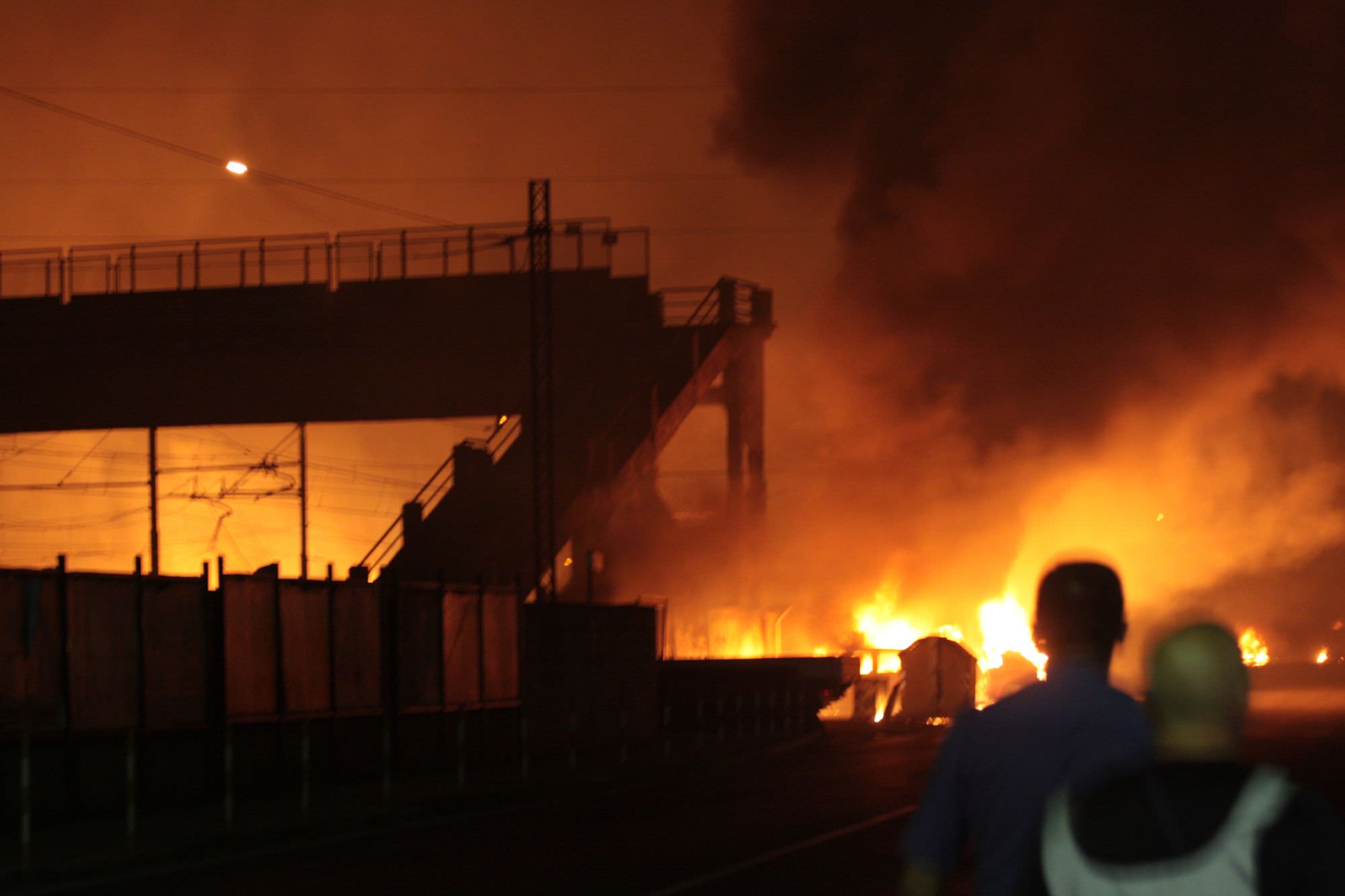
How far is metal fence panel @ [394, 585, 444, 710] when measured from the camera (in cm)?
2456

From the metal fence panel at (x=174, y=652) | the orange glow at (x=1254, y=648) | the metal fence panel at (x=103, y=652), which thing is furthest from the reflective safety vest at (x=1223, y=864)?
the orange glow at (x=1254, y=648)

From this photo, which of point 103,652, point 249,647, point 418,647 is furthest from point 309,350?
point 103,652

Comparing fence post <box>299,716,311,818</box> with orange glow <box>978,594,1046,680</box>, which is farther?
orange glow <box>978,594,1046,680</box>

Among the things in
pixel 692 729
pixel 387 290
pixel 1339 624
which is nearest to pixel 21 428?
pixel 387 290

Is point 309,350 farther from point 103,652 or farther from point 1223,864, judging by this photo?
point 1223,864

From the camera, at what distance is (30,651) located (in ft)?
58.4

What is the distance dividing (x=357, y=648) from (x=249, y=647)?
2.54 metres

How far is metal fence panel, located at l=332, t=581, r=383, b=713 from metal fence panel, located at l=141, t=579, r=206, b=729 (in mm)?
2842

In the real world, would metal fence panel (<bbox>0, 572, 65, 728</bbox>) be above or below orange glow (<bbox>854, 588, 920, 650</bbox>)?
above

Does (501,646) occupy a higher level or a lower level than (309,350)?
lower

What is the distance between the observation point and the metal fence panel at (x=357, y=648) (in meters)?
23.3

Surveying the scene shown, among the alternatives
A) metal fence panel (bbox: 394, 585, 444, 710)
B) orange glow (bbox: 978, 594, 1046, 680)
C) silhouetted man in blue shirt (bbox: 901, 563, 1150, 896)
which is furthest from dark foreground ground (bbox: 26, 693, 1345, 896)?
orange glow (bbox: 978, 594, 1046, 680)

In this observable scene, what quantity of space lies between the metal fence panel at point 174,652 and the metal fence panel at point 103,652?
210 mm

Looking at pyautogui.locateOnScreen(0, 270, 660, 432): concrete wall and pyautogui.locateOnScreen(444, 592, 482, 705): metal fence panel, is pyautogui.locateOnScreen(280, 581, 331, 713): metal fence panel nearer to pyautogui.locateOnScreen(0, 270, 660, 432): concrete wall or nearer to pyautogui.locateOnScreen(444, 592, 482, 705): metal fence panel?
pyautogui.locateOnScreen(444, 592, 482, 705): metal fence panel
